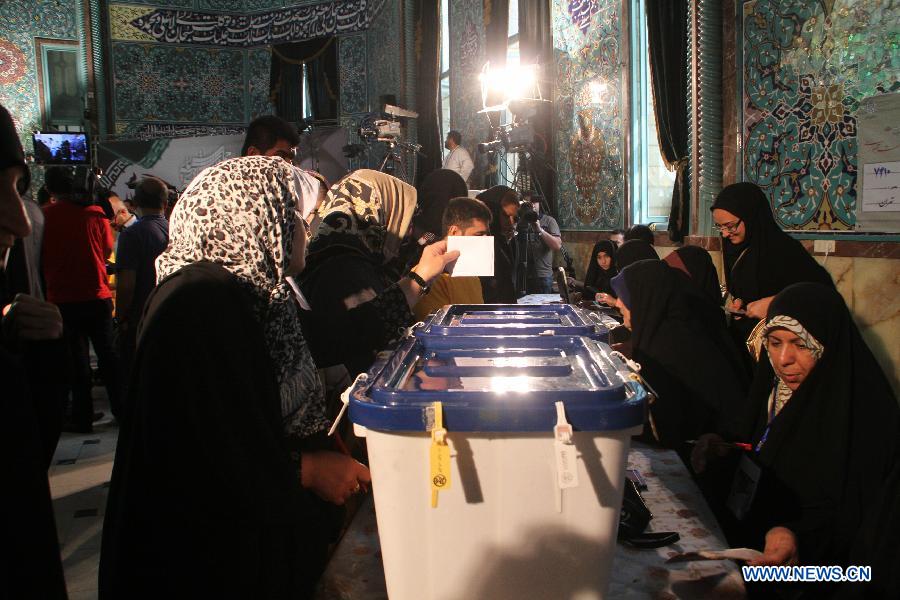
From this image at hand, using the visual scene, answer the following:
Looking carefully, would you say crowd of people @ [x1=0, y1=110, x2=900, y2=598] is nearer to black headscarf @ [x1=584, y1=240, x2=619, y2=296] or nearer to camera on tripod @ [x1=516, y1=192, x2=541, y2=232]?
black headscarf @ [x1=584, y1=240, x2=619, y2=296]

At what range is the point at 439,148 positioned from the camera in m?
8.74

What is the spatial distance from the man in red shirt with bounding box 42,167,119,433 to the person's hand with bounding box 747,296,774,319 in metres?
3.24

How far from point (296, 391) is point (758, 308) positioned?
2.29 meters

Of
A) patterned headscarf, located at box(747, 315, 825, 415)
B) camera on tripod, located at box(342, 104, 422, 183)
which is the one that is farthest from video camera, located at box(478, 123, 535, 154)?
patterned headscarf, located at box(747, 315, 825, 415)

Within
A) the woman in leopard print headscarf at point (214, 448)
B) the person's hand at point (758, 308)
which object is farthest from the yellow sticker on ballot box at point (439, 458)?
the person's hand at point (758, 308)

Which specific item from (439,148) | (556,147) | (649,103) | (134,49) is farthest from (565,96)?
(134,49)

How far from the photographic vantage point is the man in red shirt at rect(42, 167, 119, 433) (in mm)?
3727

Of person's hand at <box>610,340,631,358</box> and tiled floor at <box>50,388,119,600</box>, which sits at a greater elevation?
person's hand at <box>610,340,631,358</box>

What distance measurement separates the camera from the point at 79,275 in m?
3.76

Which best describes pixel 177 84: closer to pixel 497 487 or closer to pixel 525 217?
pixel 525 217

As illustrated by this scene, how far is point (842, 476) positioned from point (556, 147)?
502cm

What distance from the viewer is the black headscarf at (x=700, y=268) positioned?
11.2ft

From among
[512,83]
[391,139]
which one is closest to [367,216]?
[512,83]

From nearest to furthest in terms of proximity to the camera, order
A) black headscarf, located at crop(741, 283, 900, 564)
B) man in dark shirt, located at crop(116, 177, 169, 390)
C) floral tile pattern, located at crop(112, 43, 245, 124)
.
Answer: black headscarf, located at crop(741, 283, 900, 564) → man in dark shirt, located at crop(116, 177, 169, 390) → floral tile pattern, located at crop(112, 43, 245, 124)
